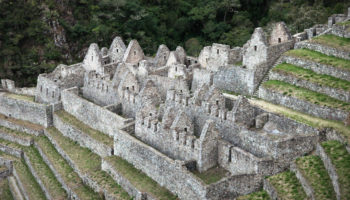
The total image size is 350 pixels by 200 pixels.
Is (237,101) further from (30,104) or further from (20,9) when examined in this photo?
(20,9)

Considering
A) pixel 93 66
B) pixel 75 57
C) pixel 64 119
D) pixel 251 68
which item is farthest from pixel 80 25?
pixel 251 68

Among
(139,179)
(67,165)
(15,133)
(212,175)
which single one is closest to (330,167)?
(212,175)

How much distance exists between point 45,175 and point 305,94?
56.9ft

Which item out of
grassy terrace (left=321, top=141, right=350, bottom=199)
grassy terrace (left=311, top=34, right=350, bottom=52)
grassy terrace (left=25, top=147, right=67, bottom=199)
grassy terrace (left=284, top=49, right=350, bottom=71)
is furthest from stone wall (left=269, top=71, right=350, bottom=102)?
grassy terrace (left=25, top=147, right=67, bottom=199)

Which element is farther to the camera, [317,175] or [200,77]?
[200,77]

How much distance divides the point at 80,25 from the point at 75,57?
3.65m

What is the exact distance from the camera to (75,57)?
64.3 metres

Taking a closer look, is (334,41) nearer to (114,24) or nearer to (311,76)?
(311,76)

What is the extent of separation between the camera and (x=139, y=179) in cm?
3281

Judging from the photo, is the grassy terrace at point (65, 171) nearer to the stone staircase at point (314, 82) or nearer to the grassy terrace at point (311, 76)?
the stone staircase at point (314, 82)

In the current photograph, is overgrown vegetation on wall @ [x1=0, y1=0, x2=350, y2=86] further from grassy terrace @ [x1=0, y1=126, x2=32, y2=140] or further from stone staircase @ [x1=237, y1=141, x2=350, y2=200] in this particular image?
stone staircase @ [x1=237, y1=141, x2=350, y2=200]

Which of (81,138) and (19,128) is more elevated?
(81,138)

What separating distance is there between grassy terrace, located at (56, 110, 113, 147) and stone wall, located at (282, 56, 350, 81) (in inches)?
496

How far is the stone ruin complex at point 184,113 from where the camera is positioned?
30188 mm
